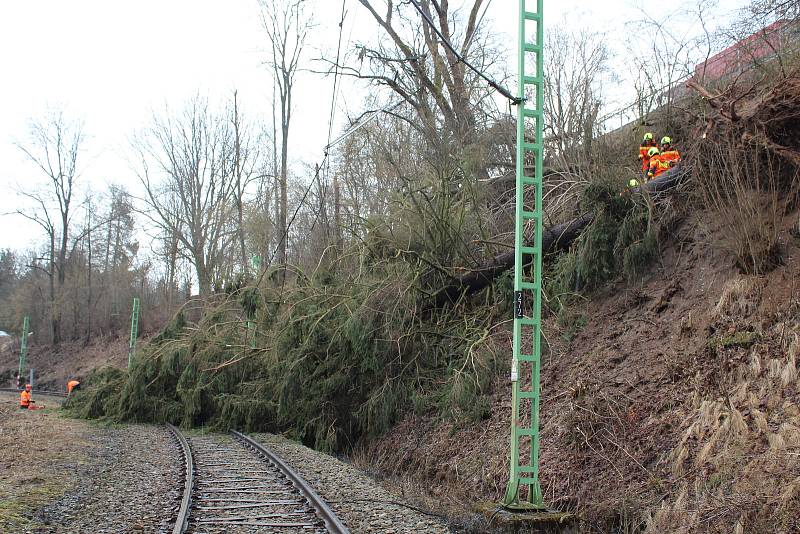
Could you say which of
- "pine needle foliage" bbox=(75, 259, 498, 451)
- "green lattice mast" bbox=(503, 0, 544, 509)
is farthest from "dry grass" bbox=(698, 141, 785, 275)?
"pine needle foliage" bbox=(75, 259, 498, 451)

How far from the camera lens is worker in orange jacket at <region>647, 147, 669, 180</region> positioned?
1191 cm

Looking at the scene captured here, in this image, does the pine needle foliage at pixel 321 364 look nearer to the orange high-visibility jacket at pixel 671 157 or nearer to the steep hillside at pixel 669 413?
the steep hillside at pixel 669 413

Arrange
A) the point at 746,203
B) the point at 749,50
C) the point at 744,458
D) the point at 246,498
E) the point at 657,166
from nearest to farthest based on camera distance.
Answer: the point at 744,458
the point at 246,498
the point at 746,203
the point at 749,50
the point at 657,166

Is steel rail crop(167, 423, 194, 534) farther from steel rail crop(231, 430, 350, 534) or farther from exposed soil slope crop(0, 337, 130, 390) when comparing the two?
exposed soil slope crop(0, 337, 130, 390)

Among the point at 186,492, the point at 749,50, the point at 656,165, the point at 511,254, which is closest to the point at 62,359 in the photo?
the point at 511,254

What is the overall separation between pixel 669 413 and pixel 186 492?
20.4 ft

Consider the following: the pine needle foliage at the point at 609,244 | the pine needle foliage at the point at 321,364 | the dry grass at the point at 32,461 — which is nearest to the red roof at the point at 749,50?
the pine needle foliage at the point at 609,244

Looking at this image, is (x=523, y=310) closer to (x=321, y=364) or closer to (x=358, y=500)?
(x=358, y=500)

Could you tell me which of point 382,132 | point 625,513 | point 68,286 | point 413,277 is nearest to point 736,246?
point 625,513

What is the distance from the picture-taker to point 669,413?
25.9 feet

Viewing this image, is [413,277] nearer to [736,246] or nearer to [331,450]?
[331,450]

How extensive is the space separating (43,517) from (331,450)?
746cm

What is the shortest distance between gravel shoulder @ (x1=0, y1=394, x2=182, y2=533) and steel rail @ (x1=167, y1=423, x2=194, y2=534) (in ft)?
0.39

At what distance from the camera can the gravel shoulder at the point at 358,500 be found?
7188 millimetres
